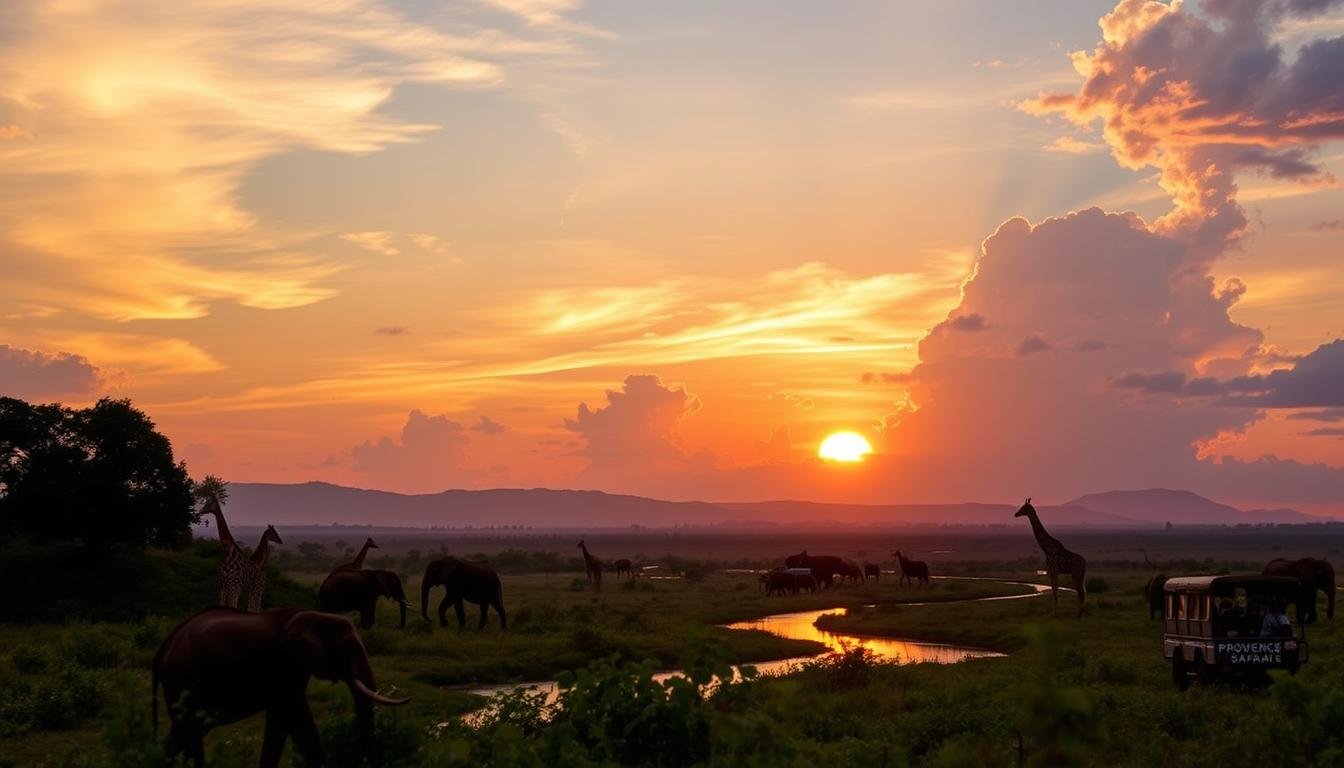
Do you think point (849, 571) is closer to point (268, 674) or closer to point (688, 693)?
point (688, 693)

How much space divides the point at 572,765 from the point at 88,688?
41.9 ft

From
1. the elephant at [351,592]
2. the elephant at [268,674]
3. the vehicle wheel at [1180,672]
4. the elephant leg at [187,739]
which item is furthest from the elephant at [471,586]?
the elephant leg at [187,739]

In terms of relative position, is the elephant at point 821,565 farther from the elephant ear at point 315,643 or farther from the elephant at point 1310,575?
the elephant ear at point 315,643

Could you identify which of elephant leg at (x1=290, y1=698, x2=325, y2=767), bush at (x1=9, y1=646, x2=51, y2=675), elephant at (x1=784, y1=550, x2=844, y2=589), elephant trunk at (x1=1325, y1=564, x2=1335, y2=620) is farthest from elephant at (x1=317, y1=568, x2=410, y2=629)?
elephant at (x1=784, y1=550, x2=844, y2=589)

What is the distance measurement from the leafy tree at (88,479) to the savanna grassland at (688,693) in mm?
1225

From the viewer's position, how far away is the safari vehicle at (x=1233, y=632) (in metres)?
22.8

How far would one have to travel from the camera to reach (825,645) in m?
40.7

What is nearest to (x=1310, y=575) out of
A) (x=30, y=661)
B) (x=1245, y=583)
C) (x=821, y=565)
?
(x=1245, y=583)

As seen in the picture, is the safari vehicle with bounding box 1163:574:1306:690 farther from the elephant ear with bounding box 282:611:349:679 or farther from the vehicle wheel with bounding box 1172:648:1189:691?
the elephant ear with bounding box 282:611:349:679

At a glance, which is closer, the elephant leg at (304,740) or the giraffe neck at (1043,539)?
the elephant leg at (304,740)

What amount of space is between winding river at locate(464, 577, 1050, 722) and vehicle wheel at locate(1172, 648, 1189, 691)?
7.17 metres

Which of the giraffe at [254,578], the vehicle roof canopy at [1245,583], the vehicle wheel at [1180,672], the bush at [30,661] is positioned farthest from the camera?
the giraffe at [254,578]

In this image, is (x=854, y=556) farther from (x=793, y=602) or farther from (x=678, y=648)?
(x=678, y=648)

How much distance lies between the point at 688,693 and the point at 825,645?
26846 mm
